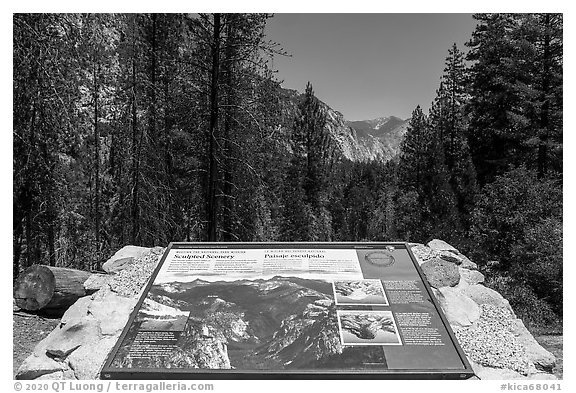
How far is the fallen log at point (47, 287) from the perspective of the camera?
5.33m

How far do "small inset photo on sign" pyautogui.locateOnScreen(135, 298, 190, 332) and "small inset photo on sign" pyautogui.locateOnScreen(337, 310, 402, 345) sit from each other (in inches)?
43.9

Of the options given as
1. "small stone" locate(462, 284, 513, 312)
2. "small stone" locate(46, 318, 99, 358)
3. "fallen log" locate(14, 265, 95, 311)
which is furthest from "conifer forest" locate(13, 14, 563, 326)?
"small stone" locate(462, 284, 513, 312)

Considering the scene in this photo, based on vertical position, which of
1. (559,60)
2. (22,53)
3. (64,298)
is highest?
(559,60)

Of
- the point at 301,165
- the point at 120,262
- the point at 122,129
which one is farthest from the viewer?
the point at 301,165

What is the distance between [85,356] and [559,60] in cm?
1687

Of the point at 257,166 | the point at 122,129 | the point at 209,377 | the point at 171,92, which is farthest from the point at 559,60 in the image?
the point at 209,377

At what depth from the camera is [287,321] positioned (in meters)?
3.50

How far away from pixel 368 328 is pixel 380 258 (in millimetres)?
997

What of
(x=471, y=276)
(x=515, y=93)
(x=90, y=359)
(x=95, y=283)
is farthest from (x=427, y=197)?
(x=90, y=359)

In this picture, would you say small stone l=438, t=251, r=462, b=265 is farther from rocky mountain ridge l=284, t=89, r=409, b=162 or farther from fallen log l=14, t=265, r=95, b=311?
rocky mountain ridge l=284, t=89, r=409, b=162

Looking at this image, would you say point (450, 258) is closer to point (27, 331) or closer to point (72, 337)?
point (72, 337)

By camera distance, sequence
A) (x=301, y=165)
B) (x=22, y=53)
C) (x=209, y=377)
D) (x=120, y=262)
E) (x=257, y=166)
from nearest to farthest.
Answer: (x=209, y=377) → (x=120, y=262) → (x=22, y=53) → (x=257, y=166) → (x=301, y=165)

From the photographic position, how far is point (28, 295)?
5414 millimetres

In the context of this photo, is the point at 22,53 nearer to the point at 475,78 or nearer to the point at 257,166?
the point at 257,166
